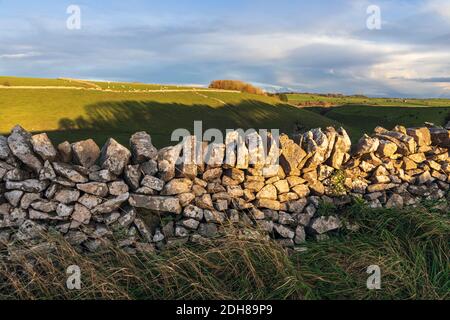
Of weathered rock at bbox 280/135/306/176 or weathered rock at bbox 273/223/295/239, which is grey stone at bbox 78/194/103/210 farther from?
weathered rock at bbox 280/135/306/176

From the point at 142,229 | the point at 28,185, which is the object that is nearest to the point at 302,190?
the point at 142,229

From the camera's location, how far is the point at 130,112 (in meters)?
55.5

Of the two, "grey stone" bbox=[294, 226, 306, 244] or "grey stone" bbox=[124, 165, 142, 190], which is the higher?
"grey stone" bbox=[124, 165, 142, 190]

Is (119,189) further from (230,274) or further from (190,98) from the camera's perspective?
(190,98)

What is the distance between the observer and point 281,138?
6.97 meters

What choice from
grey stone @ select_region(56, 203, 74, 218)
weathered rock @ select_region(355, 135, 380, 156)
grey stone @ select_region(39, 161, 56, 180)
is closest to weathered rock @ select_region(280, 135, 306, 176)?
weathered rock @ select_region(355, 135, 380, 156)

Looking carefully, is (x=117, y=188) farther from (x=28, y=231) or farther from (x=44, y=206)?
(x=28, y=231)

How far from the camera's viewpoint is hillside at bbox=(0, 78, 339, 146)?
4500 centimetres

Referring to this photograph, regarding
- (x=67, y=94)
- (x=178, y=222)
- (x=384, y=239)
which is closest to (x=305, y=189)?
(x=384, y=239)

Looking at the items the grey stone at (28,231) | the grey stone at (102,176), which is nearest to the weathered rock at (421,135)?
the grey stone at (102,176)

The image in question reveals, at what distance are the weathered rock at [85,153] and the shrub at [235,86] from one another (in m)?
93.0

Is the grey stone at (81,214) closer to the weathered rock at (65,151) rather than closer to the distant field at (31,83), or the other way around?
the weathered rock at (65,151)

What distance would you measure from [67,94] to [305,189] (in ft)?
192

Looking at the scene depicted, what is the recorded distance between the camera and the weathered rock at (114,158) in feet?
20.2
